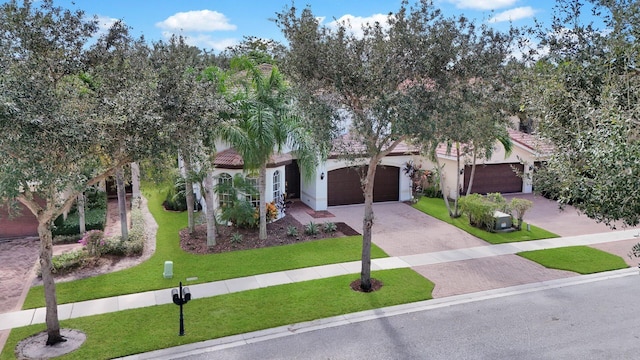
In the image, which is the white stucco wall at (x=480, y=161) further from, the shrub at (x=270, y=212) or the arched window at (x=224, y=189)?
the arched window at (x=224, y=189)

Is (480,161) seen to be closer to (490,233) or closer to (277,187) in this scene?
(490,233)

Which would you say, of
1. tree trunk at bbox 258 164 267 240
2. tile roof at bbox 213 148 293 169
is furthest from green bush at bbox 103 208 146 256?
tree trunk at bbox 258 164 267 240

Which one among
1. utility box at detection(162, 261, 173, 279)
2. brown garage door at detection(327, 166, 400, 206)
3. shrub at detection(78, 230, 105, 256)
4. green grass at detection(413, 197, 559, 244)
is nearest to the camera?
utility box at detection(162, 261, 173, 279)

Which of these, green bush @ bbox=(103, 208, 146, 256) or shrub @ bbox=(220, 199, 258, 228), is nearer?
green bush @ bbox=(103, 208, 146, 256)

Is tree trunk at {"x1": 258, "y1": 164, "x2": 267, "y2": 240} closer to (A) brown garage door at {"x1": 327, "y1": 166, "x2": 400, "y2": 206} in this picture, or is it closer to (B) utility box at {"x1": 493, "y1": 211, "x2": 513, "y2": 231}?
(A) brown garage door at {"x1": 327, "y1": 166, "x2": 400, "y2": 206}

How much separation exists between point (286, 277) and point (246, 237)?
441cm

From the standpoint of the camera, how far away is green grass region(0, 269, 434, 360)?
30.9ft

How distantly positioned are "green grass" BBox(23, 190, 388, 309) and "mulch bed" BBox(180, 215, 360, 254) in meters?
0.42

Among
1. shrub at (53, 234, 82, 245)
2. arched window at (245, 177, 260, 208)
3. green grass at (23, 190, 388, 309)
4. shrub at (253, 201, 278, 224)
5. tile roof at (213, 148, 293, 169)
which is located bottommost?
green grass at (23, 190, 388, 309)

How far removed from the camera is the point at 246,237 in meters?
17.2

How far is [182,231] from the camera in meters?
18.1

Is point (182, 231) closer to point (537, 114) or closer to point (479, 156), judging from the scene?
point (479, 156)

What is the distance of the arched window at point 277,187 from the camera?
20.0 meters

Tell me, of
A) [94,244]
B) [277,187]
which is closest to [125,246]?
[94,244]
